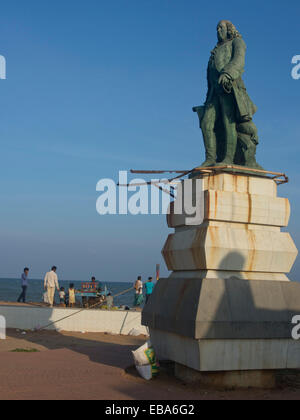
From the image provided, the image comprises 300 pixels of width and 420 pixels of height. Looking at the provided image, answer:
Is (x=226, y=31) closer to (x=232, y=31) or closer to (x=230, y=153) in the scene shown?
(x=232, y=31)

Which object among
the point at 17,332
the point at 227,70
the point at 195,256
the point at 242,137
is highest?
the point at 227,70

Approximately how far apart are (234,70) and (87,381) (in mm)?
5836

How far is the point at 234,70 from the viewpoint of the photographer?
335 inches

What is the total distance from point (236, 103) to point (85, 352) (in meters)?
6.01

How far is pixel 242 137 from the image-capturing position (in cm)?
866

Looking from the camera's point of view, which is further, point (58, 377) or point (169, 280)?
point (169, 280)

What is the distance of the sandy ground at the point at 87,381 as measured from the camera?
633 centimetres

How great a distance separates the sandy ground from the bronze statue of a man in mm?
3810

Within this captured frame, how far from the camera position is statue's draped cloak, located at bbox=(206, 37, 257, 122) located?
852 cm

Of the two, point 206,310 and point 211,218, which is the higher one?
point 211,218

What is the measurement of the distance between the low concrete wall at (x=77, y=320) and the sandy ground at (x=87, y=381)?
5.69m
